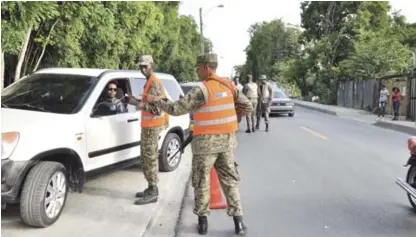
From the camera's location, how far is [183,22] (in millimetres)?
37938

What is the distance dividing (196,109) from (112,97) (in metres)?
2.18

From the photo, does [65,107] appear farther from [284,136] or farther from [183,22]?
[183,22]

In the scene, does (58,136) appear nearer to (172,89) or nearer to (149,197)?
(149,197)

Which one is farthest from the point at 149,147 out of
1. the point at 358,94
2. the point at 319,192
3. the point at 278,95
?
the point at 358,94

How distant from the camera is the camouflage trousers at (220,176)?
4.95m

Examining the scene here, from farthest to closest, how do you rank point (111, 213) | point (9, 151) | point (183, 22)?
point (183, 22) → point (111, 213) → point (9, 151)

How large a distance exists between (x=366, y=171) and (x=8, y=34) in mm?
6596

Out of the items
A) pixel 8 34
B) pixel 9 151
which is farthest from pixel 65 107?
pixel 8 34

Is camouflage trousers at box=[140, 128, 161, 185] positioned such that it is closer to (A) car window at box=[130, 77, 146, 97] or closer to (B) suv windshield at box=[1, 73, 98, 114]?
(B) suv windshield at box=[1, 73, 98, 114]

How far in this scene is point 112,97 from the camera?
6.66 metres

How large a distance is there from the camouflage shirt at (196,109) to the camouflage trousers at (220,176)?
73 mm

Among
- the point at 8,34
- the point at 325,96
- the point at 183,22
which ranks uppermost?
the point at 183,22

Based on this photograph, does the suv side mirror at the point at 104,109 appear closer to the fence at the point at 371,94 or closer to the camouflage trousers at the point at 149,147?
the camouflage trousers at the point at 149,147

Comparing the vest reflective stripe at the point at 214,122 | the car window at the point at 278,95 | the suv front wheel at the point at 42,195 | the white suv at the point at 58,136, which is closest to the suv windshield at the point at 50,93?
the white suv at the point at 58,136
